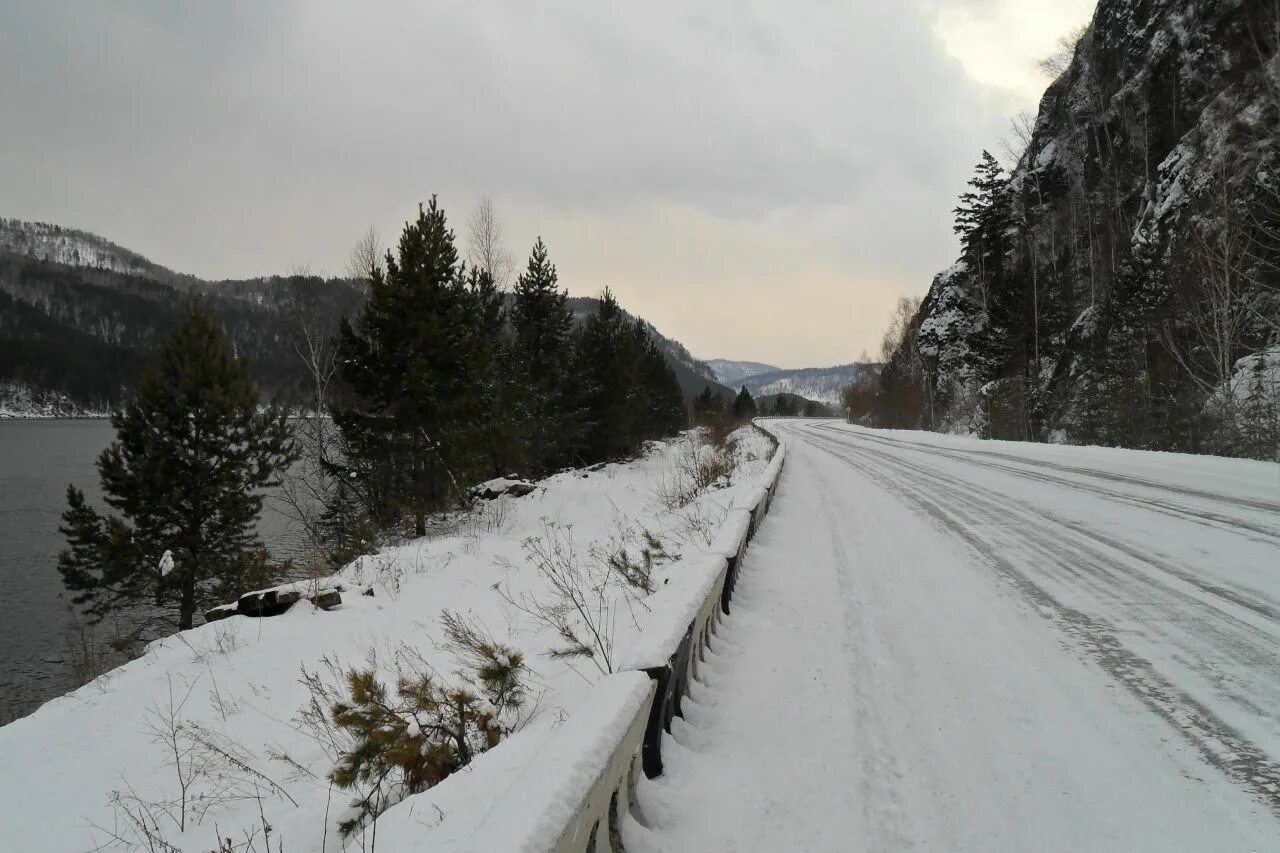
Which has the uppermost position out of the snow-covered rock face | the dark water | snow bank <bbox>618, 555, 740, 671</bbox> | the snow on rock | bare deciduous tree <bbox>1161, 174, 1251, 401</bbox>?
the snow-covered rock face

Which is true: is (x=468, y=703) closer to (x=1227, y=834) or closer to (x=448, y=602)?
(x=1227, y=834)

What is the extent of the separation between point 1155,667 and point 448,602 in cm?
921

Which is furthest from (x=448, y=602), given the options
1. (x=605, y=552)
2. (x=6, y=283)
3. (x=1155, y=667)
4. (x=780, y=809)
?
(x=6, y=283)

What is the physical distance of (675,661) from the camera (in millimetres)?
3354

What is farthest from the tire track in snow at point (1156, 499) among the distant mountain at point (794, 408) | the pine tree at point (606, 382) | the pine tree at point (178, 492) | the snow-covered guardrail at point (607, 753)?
the distant mountain at point (794, 408)

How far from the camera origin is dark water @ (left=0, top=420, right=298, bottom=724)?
13906 mm

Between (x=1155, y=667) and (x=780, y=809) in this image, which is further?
(x=1155, y=667)

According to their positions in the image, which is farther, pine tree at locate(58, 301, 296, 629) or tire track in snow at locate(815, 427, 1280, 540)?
pine tree at locate(58, 301, 296, 629)

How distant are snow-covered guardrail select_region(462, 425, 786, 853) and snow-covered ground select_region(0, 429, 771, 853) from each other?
21 cm

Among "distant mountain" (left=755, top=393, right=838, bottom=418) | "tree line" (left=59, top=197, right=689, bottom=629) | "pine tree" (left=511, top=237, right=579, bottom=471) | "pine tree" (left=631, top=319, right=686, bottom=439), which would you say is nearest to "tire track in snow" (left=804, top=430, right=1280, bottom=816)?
"tree line" (left=59, top=197, right=689, bottom=629)

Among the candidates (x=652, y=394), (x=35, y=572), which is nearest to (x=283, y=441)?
(x=35, y=572)

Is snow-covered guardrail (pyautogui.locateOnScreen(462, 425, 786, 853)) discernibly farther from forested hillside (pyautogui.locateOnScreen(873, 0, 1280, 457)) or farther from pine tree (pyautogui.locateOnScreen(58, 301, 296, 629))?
forested hillside (pyautogui.locateOnScreen(873, 0, 1280, 457))

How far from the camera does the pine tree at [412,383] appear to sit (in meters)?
18.5

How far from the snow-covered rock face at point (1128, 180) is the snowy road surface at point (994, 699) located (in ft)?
52.6
